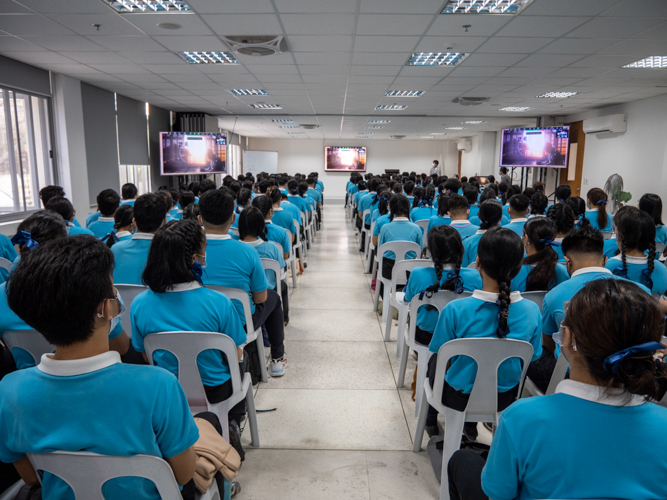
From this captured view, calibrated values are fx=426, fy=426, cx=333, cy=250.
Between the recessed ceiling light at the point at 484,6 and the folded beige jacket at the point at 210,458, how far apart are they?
369 centimetres

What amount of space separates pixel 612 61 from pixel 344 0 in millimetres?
4065

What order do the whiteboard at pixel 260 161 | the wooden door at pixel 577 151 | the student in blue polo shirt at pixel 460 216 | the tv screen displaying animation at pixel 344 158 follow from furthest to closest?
the tv screen displaying animation at pixel 344 158, the whiteboard at pixel 260 161, the wooden door at pixel 577 151, the student in blue polo shirt at pixel 460 216

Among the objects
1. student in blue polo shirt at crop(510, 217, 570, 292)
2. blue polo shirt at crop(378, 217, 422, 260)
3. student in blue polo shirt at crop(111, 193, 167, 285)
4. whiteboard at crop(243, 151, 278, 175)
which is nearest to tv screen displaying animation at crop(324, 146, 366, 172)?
whiteboard at crop(243, 151, 278, 175)

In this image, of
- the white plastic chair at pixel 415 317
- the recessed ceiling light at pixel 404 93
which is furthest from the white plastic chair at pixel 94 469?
the recessed ceiling light at pixel 404 93

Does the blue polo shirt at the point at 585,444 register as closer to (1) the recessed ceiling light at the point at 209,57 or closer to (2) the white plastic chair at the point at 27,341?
(2) the white plastic chair at the point at 27,341

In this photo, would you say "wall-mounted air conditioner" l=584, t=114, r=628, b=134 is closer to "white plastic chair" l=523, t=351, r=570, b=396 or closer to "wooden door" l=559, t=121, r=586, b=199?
"wooden door" l=559, t=121, r=586, b=199

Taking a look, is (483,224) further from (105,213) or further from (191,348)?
(105,213)

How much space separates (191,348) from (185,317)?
0.13 meters

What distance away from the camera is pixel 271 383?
3092 mm

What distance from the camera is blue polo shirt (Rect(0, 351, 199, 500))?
102cm

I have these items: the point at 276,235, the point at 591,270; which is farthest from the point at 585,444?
the point at 276,235

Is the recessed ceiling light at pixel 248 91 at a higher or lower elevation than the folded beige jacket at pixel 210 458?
higher

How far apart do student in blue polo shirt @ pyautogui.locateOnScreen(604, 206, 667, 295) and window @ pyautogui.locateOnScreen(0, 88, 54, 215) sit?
23.0 ft

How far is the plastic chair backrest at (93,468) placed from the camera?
3.45ft
